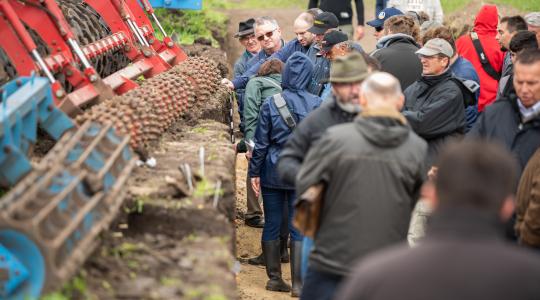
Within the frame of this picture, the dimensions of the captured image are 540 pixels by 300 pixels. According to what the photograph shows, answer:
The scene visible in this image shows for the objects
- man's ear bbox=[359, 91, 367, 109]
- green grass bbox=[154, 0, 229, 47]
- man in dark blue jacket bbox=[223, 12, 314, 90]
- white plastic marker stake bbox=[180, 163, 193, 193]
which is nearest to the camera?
man's ear bbox=[359, 91, 367, 109]

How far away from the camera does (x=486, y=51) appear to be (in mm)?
10430

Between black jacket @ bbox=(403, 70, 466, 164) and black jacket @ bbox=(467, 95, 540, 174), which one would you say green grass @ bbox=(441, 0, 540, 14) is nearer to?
black jacket @ bbox=(403, 70, 466, 164)

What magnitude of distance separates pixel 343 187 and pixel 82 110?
127 inches

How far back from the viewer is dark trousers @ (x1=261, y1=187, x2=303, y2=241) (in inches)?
360

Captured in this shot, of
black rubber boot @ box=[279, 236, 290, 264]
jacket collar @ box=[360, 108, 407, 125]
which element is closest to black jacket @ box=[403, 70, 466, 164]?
jacket collar @ box=[360, 108, 407, 125]

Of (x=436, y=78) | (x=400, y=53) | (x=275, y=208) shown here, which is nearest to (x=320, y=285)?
(x=436, y=78)

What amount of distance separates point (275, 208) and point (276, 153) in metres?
0.52

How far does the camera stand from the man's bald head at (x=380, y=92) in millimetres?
5594

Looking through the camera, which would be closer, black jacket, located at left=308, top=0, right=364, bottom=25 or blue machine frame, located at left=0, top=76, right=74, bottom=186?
blue machine frame, located at left=0, top=76, right=74, bottom=186

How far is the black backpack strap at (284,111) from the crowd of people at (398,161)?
0.4 inches

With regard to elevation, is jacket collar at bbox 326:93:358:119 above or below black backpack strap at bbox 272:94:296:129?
above

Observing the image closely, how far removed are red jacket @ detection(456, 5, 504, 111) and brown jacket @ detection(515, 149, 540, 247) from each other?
381cm

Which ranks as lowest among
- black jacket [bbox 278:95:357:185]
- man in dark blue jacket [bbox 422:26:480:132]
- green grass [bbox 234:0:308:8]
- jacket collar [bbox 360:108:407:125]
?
green grass [bbox 234:0:308:8]

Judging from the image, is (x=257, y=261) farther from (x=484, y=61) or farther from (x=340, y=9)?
(x=340, y=9)
